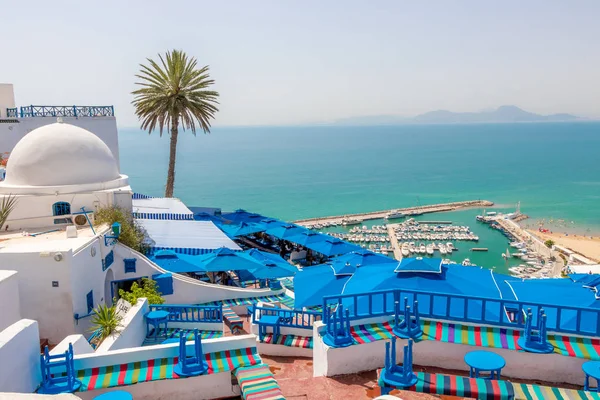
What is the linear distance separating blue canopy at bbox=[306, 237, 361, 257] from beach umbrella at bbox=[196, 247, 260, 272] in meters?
10.9

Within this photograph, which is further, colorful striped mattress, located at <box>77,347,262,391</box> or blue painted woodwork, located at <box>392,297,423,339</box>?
blue painted woodwork, located at <box>392,297,423,339</box>

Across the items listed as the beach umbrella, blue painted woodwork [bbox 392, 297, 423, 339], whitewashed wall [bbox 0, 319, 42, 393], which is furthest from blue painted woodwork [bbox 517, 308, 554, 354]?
the beach umbrella

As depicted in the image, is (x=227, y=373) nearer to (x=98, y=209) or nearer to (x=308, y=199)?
(x=98, y=209)

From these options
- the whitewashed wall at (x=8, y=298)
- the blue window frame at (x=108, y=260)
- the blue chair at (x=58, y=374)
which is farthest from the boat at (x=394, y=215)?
the blue chair at (x=58, y=374)

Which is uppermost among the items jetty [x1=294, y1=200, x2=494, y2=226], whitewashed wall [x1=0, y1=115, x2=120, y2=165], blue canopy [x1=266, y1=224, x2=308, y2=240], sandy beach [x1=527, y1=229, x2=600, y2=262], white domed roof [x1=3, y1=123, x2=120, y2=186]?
whitewashed wall [x1=0, y1=115, x2=120, y2=165]

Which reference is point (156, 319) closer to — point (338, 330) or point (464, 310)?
point (338, 330)

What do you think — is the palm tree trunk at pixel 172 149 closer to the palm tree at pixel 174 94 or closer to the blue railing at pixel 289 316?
the palm tree at pixel 174 94

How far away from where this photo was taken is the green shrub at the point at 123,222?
18000 millimetres

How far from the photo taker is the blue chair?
26.6 feet

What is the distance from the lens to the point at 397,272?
12312 millimetres

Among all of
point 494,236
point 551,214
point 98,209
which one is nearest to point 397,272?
point 98,209

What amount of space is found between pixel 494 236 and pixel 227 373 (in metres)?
65.6

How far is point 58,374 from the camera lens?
8586 mm

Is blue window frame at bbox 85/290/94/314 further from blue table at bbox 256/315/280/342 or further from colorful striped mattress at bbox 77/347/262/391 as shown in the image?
colorful striped mattress at bbox 77/347/262/391
